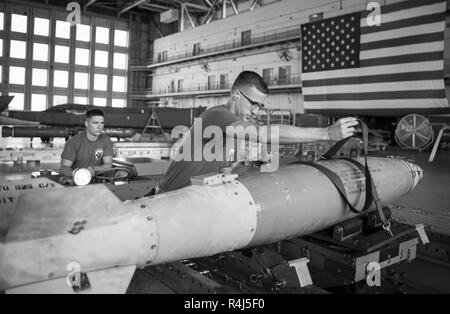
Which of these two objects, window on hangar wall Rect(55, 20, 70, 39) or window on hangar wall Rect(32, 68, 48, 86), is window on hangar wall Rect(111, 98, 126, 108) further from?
window on hangar wall Rect(55, 20, 70, 39)

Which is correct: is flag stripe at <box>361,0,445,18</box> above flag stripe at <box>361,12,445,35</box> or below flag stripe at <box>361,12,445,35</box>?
above

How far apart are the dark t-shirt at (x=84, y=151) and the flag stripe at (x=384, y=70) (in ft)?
44.6

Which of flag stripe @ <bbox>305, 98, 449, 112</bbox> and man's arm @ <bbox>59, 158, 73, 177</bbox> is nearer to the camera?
man's arm @ <bbox>59, 158, 73, 177</bbox>

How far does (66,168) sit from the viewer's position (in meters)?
4.50

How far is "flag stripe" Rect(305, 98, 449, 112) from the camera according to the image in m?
14.9

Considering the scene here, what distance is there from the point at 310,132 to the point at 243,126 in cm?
50

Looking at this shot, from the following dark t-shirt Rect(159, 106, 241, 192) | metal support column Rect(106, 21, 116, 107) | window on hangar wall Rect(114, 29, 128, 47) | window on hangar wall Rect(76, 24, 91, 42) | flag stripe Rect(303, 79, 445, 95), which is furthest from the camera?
window on hangar wall Rect(114, 29, 128, 47)

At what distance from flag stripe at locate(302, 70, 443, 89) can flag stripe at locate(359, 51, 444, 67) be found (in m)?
0.51

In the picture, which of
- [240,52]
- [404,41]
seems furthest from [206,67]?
[404,41]

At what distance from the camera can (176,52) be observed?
123ft

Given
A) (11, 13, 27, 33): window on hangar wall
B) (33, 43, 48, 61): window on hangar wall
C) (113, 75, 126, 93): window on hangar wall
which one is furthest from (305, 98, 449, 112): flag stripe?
(11, 13, 27, 33): window on hangar wall

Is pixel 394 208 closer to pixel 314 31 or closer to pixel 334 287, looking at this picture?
pixel 334 287

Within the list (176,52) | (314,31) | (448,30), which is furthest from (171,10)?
(448,30)

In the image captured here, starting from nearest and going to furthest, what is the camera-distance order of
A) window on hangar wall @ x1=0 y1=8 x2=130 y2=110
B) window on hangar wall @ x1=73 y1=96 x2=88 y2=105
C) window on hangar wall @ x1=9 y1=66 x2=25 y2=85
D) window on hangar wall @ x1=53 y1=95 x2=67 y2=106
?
window on hangar wall @ x1=9 y1=66 x2=25 y2=85 → window on hangar wall @ x1=0 y1=8 x2=130 y2=110 → window on hangar wall @ x1=53 y1=95 x2=67 y2=106 → window on hangar wall @ x1=73 y1=96 x2=88 y2=105
